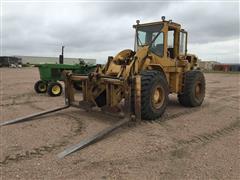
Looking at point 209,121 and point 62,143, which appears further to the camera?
point 209,121

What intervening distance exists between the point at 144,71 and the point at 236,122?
2.65 meters

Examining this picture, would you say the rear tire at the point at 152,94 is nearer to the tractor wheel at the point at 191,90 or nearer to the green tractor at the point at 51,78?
the tractor wheel at the point at 191,90

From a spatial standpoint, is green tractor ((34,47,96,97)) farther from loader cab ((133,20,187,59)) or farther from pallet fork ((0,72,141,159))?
loader cab ((133,20,187,59))

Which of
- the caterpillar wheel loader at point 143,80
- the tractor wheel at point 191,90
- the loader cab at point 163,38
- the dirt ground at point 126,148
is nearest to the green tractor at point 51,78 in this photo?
the caterpillar wheel loader at point 143,80

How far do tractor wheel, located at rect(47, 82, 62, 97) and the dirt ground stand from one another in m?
3.53

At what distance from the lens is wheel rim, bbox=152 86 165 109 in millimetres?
6594

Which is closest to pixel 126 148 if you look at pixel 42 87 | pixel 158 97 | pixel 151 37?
pixel 158 97

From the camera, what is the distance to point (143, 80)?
6.18 meters

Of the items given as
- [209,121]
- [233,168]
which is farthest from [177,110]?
[233,168]

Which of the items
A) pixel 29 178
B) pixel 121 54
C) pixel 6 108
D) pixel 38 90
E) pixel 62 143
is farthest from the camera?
pixel 38 90

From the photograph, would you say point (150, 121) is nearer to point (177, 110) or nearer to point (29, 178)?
point (177, 110)

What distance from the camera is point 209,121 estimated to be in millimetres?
6801

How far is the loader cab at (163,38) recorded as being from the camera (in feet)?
24.7

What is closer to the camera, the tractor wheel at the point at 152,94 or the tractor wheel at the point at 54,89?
the tractor wheel at the point at 152,94
